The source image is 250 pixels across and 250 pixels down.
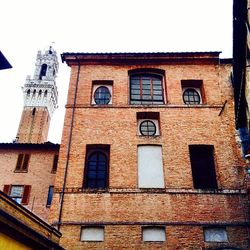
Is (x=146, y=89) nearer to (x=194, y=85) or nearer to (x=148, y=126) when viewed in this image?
(x=148, y=126)

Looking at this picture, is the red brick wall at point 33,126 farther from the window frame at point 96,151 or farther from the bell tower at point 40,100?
the window frame at point 96,151

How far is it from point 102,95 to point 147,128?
2.86m

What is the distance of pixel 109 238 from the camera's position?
11688 millimetres

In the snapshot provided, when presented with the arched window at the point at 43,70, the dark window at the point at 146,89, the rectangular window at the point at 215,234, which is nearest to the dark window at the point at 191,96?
the dark window at the point at 146,89

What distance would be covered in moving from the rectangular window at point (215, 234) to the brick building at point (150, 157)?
0.03 metres

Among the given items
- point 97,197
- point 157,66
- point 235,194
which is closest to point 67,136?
point 97,197

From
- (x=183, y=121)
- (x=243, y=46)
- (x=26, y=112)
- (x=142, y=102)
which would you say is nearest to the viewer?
(x=243, y=46)

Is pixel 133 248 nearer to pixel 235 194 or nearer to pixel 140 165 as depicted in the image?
pixel 140 165

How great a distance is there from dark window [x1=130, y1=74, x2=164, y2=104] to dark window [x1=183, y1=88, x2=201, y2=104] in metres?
1.16

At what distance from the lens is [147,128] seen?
581 inches

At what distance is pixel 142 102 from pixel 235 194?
5.89 m

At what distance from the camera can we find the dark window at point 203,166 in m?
13.4

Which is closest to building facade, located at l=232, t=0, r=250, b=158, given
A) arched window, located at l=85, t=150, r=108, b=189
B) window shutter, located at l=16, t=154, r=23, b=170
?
arched window, located at l=85, t=150, r=108, b=189

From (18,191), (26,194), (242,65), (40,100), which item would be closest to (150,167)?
(242,65)
